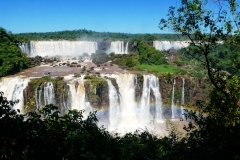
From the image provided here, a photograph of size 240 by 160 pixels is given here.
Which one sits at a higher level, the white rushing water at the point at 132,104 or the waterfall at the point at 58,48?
the waterfall at the point at 58,48

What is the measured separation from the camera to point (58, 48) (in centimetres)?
4584

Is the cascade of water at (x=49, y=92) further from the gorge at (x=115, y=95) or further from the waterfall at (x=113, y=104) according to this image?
the waterfall at (x=113, y=104)

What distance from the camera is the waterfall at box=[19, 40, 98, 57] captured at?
43281 mm

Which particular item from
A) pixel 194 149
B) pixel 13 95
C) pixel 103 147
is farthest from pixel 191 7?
pixel 13 95

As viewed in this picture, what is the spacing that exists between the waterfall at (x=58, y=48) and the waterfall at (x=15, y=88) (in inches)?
755

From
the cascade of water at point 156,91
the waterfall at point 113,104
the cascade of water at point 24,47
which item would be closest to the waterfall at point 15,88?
the waterfall at point 113,104

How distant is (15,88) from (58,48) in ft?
75.9

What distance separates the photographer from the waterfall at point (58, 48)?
43281mm

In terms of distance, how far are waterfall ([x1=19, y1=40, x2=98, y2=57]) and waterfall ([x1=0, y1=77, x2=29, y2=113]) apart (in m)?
19.2

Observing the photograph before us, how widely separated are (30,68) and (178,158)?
3015cm

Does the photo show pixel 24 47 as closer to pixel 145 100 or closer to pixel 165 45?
pixel 145 100

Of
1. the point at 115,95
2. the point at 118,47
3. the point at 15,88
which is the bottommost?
the point at 115,95

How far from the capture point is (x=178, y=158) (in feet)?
20.2

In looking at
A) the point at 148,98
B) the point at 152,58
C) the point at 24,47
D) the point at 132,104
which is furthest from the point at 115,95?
the point at 24,47
